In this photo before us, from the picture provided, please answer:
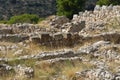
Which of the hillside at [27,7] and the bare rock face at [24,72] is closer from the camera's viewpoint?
the bare rock face at [24,72]

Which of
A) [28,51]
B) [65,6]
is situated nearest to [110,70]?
[28,51]

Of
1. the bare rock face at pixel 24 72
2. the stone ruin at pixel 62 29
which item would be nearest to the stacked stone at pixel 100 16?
the stone ruin at pixel 62 29

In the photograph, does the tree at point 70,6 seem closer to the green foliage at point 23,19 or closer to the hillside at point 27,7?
the green foliage at point 23,19

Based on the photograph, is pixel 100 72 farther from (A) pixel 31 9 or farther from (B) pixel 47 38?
(A) pixel 31 9

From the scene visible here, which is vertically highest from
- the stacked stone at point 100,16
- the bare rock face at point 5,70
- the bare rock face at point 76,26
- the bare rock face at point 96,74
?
the bare rock face at point 96,74

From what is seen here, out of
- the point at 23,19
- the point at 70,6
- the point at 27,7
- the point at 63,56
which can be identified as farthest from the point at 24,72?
the point at 27,7

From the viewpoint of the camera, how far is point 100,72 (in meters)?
14.8

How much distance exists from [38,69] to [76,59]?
1.68m

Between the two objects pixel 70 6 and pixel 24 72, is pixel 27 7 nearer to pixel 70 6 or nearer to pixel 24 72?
pixel 70 6

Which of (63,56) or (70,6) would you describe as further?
(70,6)

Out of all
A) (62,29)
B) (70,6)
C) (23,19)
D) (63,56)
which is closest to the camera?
(63,56)

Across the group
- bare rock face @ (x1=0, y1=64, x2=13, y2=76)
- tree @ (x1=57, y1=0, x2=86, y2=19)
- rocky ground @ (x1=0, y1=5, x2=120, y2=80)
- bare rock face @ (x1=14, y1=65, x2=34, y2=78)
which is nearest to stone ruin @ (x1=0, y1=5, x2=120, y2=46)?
rocky ground @ (x1=0, y1=5, x2=120, y2=80)

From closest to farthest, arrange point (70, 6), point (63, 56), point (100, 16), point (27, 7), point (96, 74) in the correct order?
point (96, 74)
point (63, 56)
point (100, 16)
point (70, 6)
point (27, 7)

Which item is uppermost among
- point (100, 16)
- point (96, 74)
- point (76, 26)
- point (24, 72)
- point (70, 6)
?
point (96, 74)
